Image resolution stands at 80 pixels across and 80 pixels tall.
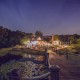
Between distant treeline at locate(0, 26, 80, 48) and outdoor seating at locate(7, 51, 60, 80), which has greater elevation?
distant treeline at locate(0, 26, 80, 48)

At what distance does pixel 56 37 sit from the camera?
241 ft

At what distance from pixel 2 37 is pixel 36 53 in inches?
997

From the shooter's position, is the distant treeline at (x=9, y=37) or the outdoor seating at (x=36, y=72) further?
the distant treeline at (x=9, y=37)

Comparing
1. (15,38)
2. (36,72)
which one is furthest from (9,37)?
(36,72)

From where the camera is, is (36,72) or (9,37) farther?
(9,37)

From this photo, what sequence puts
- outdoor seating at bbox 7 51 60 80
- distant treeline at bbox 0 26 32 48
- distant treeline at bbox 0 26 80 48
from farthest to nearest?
distant treeline at bbox 0 26 32 48, distant treeline at bbox 0 26 80 48, outdoor seating at bbox 7 51 60 80

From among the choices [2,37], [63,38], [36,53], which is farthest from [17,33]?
[36,53]

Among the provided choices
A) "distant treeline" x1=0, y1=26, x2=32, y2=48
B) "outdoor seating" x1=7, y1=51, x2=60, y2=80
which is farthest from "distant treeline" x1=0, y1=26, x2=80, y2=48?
"outdoor seating" x1=7, y1=51, x2=60, y2=80

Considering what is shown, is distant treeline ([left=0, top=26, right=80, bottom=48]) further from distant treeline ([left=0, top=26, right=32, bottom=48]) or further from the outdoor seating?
the outdoor seating

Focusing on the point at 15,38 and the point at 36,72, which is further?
the point at 15,38

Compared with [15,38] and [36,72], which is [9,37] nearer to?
[15,38]

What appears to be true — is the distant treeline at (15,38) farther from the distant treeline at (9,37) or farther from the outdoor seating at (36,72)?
the outdoor seating at (36,72)

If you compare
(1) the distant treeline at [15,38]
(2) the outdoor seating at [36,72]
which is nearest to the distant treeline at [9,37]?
(1) the distant treeline at [15,38]

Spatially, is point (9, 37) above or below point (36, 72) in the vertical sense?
above
